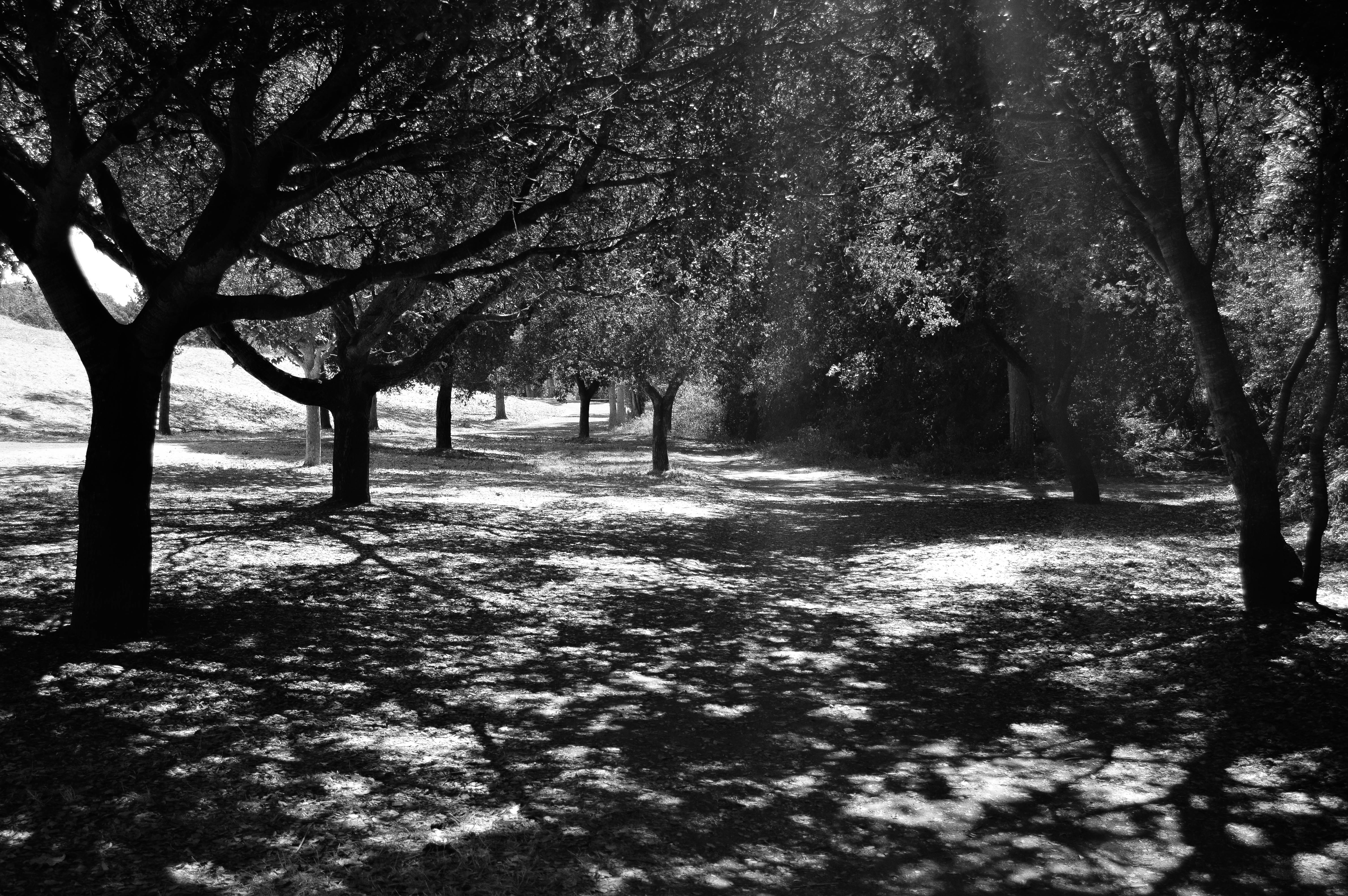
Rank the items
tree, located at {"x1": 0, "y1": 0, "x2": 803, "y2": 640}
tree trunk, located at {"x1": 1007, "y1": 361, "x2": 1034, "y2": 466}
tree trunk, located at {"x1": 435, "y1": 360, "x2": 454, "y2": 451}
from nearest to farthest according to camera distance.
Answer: tree, located at {"x1": 0, "y1": 0, "x2": 803, "y2": 640} → tree trunk, located at {"x1": 1007, "y1": 361, "x2": 1034, "y2": 466} → tree trunk, located at {"x1": 435, "y1": 360, "x2": 454, "y2": 451}

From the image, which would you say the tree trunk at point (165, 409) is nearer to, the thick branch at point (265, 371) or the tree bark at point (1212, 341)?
the thick branch at point (265, 371)

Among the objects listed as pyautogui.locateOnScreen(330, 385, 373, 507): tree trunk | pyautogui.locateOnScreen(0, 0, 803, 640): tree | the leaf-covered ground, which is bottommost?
the leaf-covered ground

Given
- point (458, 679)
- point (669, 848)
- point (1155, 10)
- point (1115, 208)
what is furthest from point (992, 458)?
point (669, 848)

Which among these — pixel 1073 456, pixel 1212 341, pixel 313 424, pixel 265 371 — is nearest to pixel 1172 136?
pixel 1212 341

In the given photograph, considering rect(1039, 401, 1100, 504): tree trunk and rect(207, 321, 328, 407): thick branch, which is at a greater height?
rect(207, 321, 328, 407): thick branch

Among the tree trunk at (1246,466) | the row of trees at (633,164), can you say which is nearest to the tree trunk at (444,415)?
the row of trees at (633,164)

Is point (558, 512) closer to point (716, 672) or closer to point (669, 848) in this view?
point (716, 672)

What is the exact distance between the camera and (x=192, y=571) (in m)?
10.7

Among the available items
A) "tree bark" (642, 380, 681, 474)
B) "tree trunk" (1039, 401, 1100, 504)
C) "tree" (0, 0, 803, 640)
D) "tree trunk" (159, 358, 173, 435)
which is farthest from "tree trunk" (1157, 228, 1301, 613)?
"tree trunk" (159, 358, 173, 435)

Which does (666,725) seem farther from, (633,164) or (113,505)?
(633,164)

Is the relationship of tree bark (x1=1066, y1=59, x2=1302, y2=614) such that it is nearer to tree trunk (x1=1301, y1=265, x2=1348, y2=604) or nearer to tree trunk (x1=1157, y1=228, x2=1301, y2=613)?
tree trunk (x1=1157, y1=228, x2=1301, y2=613)

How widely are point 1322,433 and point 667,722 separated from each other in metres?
6.07

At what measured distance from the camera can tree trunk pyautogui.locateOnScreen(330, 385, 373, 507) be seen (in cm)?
1645

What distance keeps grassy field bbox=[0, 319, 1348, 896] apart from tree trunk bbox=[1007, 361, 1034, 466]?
11.2m
